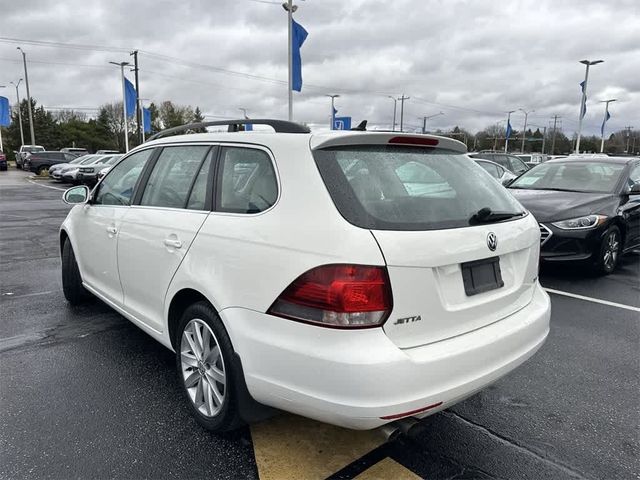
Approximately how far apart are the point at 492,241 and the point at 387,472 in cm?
129

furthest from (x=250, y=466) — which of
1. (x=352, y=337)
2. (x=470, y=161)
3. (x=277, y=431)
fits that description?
(x=470, y=161)

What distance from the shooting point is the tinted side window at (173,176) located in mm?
3066

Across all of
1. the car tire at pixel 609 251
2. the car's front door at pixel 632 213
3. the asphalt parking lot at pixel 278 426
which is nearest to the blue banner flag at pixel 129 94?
the car's front door at pixel 632 213

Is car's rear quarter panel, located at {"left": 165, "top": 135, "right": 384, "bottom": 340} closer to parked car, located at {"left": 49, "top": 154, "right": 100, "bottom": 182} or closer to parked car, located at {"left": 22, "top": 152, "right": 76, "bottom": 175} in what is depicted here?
parked car, located at {"left": 49, "top": 154, "right": 100, "bottom": 182}

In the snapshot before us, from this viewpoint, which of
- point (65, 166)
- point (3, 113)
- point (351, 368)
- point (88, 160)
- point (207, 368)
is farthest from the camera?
point (3, 113)

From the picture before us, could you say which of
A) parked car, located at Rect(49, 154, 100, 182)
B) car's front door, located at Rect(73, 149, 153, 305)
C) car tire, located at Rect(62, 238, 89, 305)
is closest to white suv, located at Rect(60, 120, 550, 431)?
car's front door, located at Rect(73, 149, 153, 305)

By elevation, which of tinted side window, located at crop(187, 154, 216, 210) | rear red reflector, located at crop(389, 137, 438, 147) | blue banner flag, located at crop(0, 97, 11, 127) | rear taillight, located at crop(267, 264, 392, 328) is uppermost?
blue banner flag, located at crop(0, 97, 11, 127)

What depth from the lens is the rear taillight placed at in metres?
2.07

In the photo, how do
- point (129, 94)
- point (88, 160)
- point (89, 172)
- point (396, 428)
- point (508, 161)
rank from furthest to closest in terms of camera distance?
point (129, 94), point (88, 160), point (89, 172), point (508, 161), point (396, 428)

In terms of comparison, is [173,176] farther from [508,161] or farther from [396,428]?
[508,161]

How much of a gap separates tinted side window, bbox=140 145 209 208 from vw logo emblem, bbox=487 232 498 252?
1756mm

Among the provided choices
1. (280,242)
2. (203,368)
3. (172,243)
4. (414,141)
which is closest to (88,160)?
(172,243)

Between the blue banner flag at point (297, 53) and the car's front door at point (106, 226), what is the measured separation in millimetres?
13630

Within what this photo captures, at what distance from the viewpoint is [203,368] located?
276cm
